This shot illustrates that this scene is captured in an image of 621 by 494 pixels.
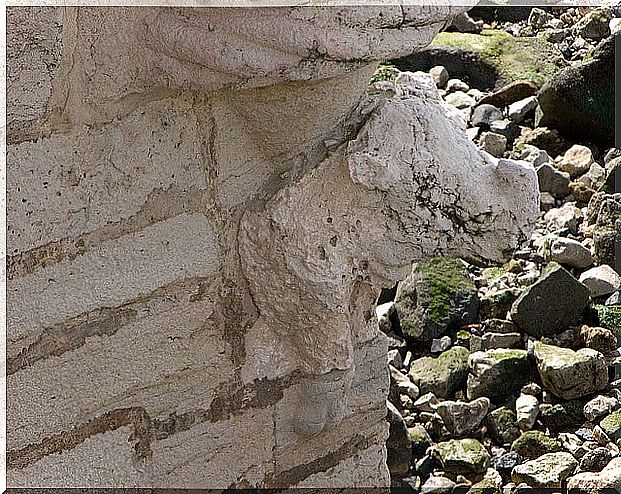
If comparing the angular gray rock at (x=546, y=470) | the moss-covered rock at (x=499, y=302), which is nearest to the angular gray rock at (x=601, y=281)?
the moss-covered rock at (x=499, y=302)

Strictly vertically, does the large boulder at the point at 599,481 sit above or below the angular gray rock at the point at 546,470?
above

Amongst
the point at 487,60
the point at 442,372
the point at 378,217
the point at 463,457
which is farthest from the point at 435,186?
the point at 487,60

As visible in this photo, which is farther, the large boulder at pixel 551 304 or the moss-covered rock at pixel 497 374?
the large boulder at pixel 551 304

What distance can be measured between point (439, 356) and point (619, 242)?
58 cm

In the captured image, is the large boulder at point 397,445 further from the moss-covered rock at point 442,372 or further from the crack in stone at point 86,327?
the crack in stone at point 86,327

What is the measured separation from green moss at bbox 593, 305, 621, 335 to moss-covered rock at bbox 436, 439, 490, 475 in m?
0.51

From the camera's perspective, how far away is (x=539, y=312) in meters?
2.73

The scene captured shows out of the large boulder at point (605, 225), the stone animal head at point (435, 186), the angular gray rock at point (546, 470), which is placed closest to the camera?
the stone animal head at point (435, 186)

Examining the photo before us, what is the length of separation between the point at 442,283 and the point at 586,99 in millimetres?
875

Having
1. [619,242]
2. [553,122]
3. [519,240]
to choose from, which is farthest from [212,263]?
[553,122]

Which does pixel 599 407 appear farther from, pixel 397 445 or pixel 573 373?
pixel 397 445

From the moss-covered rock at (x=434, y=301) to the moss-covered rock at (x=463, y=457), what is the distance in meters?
0.41

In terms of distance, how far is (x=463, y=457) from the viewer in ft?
7.67

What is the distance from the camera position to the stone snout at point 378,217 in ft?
3.87
